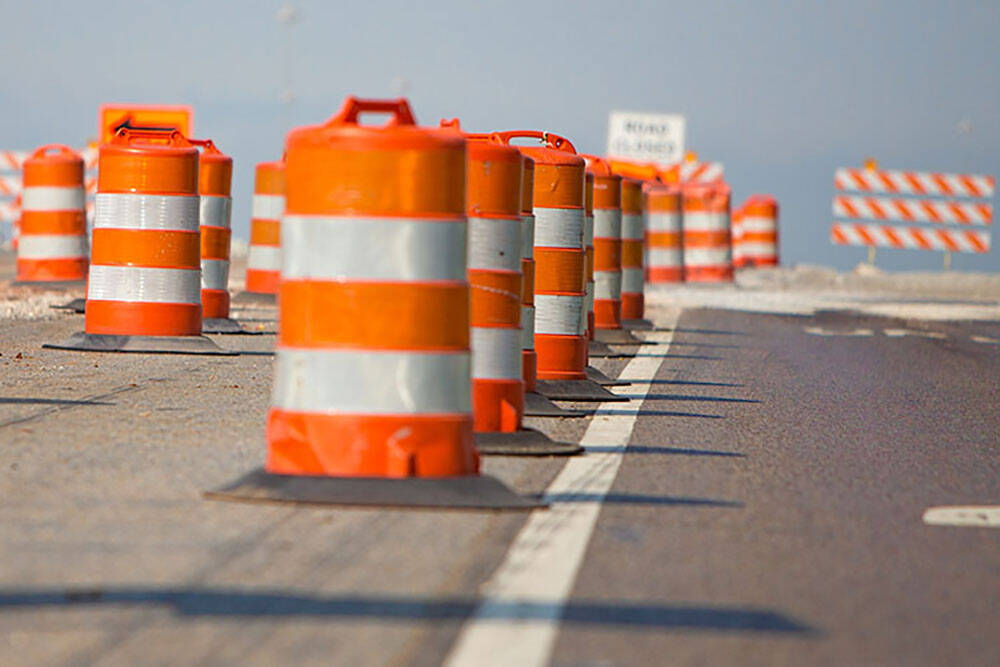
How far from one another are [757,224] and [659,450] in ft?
111

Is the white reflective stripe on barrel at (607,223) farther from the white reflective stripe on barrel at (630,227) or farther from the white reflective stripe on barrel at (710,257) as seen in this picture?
the white reflective stripe on barrel at (710,257)

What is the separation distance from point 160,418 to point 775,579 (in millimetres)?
3918

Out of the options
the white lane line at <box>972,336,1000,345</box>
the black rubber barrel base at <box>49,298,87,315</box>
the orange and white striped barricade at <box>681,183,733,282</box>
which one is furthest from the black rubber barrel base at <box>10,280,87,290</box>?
the orange and white striped barricade at <box>681,183,733,282</box>

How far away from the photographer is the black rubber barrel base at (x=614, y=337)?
15062mm

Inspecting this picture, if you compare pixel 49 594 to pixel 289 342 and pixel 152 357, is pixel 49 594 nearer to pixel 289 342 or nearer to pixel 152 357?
pixel 289 342

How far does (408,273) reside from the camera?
630cm

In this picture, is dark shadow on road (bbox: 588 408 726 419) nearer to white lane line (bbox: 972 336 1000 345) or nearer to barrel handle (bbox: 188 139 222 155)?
barrel handle (bbox: 188 139 222 155)

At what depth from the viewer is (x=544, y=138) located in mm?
10195

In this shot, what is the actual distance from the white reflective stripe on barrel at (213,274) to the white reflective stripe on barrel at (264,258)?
3758 mm

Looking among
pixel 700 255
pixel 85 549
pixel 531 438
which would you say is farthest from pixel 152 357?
pixel 700 255

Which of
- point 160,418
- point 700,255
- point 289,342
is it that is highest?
point 289,342

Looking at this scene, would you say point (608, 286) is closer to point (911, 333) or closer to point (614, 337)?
point (614, 337)

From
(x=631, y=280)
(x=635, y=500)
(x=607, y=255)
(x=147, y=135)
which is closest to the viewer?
(x=635, y=500)

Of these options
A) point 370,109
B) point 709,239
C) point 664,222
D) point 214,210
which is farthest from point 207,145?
point 709,239
